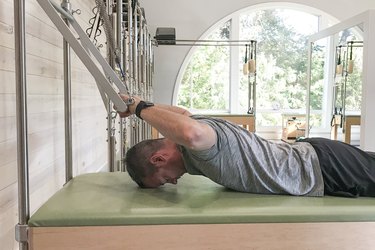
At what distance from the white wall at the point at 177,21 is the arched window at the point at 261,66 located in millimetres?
182

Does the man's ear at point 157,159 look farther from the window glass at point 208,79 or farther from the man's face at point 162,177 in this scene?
the window glass at point 208,79

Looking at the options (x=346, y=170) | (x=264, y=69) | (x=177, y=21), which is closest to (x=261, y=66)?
(x=264, y=69)

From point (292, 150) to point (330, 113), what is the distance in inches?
146

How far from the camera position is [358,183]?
1415mm

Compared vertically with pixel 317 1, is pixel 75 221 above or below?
below

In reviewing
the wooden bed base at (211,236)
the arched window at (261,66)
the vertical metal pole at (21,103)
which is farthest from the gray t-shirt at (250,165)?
the arched window at (261,66)

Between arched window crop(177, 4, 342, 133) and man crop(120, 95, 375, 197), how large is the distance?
492cm

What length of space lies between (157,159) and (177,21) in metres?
5.05

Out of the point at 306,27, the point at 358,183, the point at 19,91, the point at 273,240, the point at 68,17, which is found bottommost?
the point at 273,240

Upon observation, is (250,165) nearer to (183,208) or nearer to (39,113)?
(183,208)

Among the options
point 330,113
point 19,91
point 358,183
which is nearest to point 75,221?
point 19,91

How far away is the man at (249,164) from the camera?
52.3 inches

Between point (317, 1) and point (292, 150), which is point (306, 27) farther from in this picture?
point (292, 150)

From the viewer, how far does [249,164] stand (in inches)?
53.7
